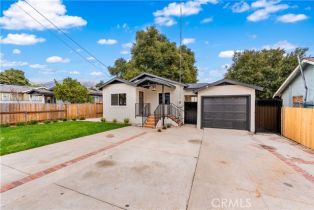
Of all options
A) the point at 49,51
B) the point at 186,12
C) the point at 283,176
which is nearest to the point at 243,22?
the point at 186,12

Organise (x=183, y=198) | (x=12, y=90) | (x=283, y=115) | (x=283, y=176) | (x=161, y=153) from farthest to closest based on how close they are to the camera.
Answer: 1. (x=12, y=90)
2. (x=283, y=115)
3. (x=161, y=153)
4. (x=283, y=176)
5. (x=183, y=198)

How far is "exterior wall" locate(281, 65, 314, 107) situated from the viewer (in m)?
7.93

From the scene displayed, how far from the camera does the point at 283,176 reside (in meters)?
3.85

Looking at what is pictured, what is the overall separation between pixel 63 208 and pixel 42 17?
1123 cm

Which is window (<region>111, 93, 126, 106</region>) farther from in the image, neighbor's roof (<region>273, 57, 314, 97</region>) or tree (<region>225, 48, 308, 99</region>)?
tree (<region>225, 48, 308, 99</region>)

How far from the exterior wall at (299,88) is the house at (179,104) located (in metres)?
2.18

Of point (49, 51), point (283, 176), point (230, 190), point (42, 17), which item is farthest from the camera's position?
point (49, 51)

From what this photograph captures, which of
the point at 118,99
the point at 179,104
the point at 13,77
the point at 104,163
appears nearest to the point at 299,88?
the point at 179,104

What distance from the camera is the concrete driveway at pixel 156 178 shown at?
275 cm

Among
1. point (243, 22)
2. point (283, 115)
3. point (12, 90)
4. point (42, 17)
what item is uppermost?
point (243, 22)

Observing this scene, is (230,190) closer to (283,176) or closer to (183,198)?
(183,198)

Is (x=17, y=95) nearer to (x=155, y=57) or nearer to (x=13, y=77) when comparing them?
(x=13, y=77)

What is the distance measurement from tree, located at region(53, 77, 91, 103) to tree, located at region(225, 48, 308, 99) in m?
19.7

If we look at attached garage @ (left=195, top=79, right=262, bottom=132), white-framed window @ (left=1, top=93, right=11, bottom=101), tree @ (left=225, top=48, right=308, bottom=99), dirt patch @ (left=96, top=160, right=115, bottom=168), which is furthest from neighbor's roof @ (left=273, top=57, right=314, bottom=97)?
white-framed window @ (left=1, top=93, right=11, bottom=101)
